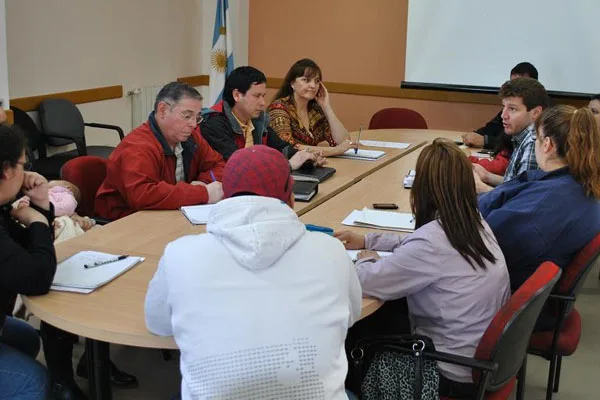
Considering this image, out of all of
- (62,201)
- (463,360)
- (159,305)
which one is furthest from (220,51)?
(159,305)

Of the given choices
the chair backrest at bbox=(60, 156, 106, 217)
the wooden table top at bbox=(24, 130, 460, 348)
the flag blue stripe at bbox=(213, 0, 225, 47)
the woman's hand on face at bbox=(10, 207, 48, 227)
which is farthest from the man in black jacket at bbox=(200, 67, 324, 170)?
the flag blue stripe at bbox=(213, 0, 225, 47)

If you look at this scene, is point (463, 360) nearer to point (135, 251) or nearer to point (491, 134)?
point (135, 251)

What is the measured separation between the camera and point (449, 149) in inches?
79.0

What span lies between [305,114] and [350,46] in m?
2.56

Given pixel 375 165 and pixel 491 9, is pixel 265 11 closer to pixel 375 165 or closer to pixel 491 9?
pixel 491 9

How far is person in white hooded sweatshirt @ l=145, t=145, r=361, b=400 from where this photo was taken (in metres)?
1.38

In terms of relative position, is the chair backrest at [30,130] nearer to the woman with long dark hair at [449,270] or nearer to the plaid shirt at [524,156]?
the plaid shirt at [524,156]

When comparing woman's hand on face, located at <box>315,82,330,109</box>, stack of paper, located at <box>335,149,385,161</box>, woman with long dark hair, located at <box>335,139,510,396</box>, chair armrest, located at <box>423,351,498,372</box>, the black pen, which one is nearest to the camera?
chair armrest, located at <box>423,351,498,372</box>

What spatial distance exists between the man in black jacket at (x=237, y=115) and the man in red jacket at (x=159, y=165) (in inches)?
15.4

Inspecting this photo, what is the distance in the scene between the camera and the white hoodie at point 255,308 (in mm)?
1384

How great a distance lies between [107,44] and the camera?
5.60 m

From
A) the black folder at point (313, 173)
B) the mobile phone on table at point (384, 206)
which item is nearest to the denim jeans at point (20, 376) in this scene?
the mobile phone on table at point (384, 206)

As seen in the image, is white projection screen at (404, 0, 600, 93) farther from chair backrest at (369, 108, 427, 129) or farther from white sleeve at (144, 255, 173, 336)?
white sleeve at (144, 255, 173, 336)

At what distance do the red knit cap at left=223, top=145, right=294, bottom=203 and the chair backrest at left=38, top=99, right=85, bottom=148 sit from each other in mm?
3434
